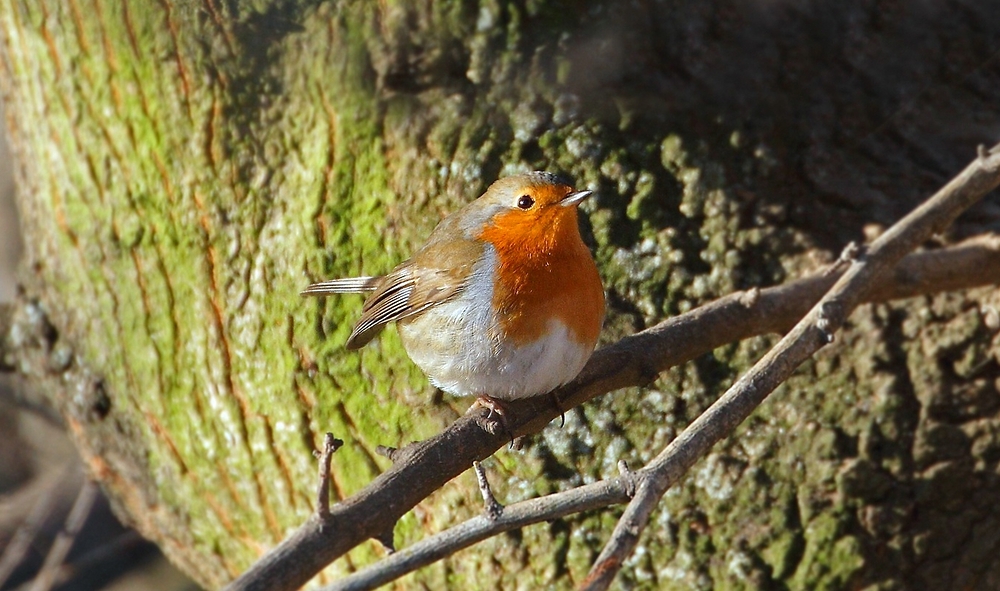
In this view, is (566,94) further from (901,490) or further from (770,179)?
(901,490)

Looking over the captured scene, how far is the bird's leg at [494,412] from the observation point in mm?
2818

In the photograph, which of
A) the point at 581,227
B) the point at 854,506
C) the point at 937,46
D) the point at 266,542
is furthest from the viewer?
the point at 937,46

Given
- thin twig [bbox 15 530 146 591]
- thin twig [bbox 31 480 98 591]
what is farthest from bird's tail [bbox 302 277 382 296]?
thin twig [bbox 15 530 146 591]

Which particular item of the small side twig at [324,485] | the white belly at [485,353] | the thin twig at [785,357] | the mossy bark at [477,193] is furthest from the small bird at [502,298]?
the small side twig at [324,485]

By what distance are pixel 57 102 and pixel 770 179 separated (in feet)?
9.30

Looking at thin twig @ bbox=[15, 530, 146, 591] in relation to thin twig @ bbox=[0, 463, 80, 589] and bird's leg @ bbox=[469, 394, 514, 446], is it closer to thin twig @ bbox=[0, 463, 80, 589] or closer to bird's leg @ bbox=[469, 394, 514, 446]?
thin twig @ bbox=[0, 463, 80, 589]

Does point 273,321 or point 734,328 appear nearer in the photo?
point 734,328

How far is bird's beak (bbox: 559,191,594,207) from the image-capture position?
322 centimetres

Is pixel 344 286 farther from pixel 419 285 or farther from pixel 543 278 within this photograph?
pixel 543 278

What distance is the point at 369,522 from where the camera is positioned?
2.41 meters

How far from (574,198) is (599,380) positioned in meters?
0.56

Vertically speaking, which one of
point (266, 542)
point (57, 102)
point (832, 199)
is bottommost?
point (266, 542)

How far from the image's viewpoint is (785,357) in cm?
301

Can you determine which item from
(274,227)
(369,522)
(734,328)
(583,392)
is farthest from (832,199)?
(369,522)
